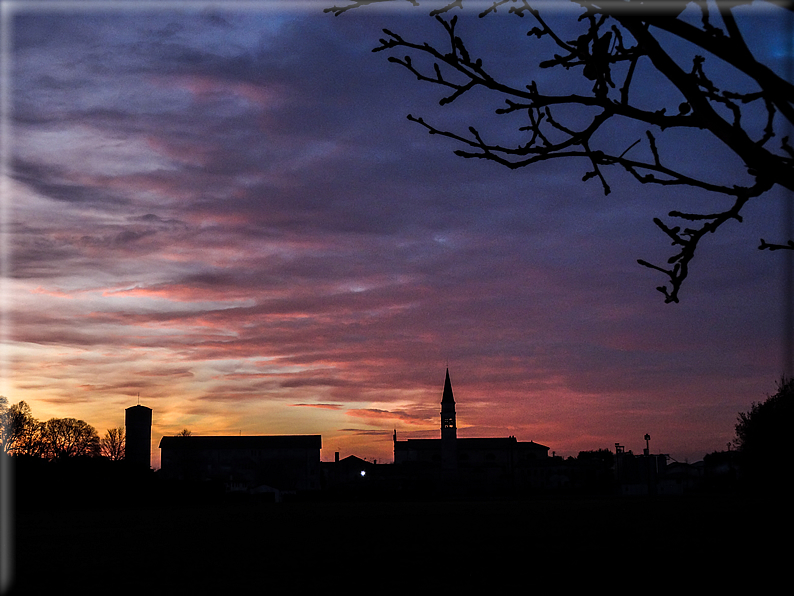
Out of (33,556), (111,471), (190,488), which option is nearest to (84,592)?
(33,556)

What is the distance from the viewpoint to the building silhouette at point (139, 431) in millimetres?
106938

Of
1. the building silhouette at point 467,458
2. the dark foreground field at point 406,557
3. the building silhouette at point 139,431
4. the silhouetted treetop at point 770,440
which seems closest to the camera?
the dark foreground field at point 406,557

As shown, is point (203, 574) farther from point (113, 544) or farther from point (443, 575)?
point (113, 544)

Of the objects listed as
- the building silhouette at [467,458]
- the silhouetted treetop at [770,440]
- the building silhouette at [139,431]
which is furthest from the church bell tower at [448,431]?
the silhouetted treetop at [770,440]

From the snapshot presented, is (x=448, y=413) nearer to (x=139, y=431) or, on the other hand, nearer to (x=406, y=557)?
(x=139, y=431)

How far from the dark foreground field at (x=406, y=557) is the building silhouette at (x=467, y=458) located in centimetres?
8632

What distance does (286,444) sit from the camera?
472 ft

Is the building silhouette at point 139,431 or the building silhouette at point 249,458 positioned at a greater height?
the building silhouette at point 139,431

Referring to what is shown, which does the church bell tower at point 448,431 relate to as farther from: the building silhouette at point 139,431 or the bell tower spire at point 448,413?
the building silhouette at point 139,431

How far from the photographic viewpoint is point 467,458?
163000mm

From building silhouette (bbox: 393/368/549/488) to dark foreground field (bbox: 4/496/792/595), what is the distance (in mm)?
86319

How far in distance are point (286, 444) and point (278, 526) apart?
116m

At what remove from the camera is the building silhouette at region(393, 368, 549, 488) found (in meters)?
133

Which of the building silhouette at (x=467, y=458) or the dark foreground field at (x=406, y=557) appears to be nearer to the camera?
the dark foreground field at (x=406, y=557)
